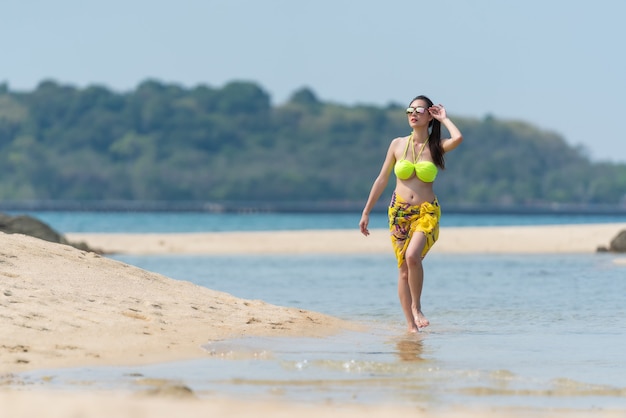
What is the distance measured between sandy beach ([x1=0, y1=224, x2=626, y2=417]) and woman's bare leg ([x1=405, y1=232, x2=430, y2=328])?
574 mm

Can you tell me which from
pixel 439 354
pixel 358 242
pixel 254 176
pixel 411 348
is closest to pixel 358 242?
pixel 358 242

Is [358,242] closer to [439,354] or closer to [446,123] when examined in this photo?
[446,123]

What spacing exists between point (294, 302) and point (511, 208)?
166 m

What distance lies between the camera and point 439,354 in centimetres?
816

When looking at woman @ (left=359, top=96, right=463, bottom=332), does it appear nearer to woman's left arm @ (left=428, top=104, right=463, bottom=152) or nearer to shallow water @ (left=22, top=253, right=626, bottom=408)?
woman's left arm @ (left=428, top=104, right=463, bottom=152)

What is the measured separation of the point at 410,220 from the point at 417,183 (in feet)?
1.01

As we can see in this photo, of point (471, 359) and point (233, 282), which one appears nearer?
point (471, 359)

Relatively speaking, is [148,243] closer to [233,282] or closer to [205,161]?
[233,282]

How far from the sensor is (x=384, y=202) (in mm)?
189750

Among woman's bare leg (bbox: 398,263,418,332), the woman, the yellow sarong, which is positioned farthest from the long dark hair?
woman's bare leg (bbox: 398,263,418,332)

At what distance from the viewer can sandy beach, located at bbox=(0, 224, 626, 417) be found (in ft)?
18.6

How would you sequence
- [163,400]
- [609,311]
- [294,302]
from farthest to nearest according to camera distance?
[294,302] < [609,311] < [163,400]

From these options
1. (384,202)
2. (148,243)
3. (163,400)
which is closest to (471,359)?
(163,400)

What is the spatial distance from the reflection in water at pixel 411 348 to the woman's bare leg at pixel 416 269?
1.46 feet
